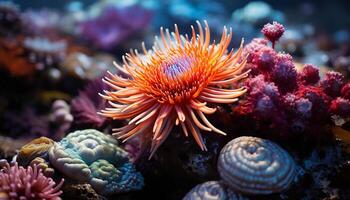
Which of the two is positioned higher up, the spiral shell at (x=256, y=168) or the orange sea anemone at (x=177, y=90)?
the orange sea anemone at (x=177, y=90)

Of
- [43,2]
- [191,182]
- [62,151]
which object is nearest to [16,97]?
[62,151]

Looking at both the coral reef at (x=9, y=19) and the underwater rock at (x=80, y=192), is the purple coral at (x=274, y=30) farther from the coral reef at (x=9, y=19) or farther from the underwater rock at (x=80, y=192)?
the coral reef at (x=9, y=19)

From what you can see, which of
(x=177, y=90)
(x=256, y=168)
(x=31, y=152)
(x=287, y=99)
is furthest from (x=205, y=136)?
(x=31, y=152)

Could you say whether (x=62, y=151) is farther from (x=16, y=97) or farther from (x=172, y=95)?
(x=16, y=97)

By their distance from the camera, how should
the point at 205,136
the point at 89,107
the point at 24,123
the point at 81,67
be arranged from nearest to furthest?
the point at 205,136
the point at 89,107
the point at 24,123
the point at 81,67

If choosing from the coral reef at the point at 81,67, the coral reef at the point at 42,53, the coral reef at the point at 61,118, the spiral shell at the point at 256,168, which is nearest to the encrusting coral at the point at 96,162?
the spiral shell at the point at 256,168

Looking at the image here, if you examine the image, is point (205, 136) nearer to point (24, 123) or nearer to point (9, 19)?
point (24, 123)
